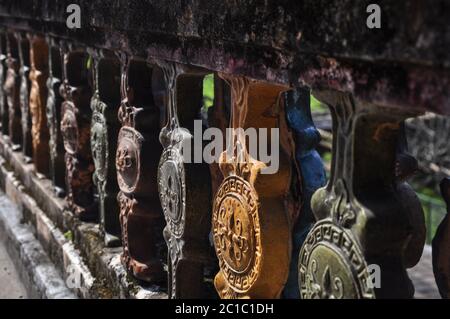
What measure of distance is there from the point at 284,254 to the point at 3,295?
235 centimetres

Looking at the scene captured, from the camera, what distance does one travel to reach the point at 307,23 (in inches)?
50.2

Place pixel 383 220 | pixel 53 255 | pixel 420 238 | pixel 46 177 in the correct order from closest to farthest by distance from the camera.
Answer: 1. pixel 383 220
2. pixel 420 238
3. pixel 53 255
4. pixel 46 177

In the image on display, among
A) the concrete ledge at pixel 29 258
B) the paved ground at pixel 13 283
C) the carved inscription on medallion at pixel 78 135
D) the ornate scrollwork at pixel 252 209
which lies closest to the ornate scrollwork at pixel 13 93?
the concrete ledge at pixel 29 258

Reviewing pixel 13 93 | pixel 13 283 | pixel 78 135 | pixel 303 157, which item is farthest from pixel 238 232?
pixel 13 93

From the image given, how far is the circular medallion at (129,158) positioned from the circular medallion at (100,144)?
291 millimetres

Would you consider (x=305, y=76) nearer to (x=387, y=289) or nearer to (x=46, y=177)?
(x=387, y=289)

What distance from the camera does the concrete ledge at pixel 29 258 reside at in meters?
3.24

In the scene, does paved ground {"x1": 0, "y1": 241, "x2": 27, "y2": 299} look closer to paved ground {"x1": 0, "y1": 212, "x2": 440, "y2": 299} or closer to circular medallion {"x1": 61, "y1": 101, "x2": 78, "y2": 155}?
paved ground {"x1": 0, "y1": 212, "x2": 440, "y2": 299}

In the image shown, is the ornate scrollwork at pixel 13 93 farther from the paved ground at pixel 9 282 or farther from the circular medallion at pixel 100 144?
the circular medallion at pixel 100 144

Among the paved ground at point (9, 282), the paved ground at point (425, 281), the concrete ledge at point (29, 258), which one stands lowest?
the paved ground at point (425, 281)

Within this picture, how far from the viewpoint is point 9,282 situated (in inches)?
149

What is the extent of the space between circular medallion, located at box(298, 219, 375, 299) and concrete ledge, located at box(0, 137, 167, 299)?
1024 millimetres

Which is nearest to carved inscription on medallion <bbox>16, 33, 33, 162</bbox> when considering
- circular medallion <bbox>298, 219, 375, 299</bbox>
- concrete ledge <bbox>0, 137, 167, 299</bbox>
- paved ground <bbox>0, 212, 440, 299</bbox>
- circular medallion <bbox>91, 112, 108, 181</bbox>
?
concrete ledge <bbox>0, 137, 167, 299</bbox>

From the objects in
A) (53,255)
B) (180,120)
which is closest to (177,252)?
(180,120)
